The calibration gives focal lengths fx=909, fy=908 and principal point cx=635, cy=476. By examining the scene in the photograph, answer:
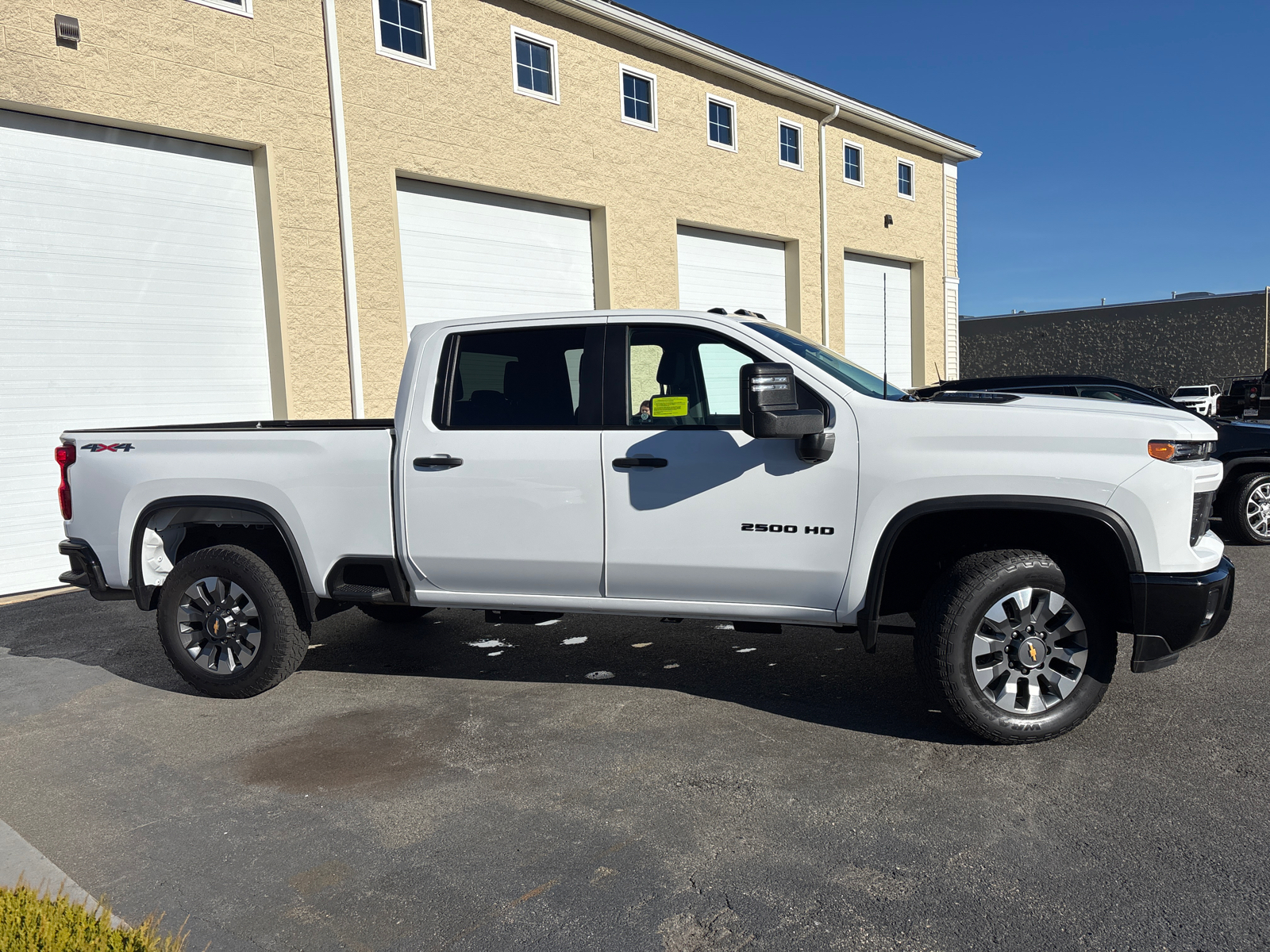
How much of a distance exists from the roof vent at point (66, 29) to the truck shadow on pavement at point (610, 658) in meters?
5.34

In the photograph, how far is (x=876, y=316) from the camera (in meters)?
19.4

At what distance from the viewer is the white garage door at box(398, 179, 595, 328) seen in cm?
1151

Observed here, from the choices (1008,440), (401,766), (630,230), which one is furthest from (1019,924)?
(630,230)

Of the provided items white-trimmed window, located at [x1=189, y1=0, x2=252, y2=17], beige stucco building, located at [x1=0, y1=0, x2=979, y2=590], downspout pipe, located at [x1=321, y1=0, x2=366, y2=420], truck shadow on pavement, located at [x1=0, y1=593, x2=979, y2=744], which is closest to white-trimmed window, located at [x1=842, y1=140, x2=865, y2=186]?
beige stucco building, located at [x1=0, y1=0, x2=979, y2=590]

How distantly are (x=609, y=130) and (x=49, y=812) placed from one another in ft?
39.2

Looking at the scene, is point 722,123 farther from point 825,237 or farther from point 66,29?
point 66,29

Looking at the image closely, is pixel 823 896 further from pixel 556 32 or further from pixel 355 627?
pixel 556 32

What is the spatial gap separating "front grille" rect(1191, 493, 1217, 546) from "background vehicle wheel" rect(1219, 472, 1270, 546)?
18.5ft

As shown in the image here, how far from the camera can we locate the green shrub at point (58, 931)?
6.77 ft

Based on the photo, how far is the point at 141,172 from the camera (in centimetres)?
923

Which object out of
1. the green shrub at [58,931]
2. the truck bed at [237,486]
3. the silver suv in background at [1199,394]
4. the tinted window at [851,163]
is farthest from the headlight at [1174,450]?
Result: the silver suv in background at [1199,394]

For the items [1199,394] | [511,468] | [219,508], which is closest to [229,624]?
[219,508]

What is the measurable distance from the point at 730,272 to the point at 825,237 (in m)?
2.56

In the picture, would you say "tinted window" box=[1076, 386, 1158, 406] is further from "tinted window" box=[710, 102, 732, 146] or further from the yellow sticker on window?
"tinted window" box=[710, 102, 732, 146]
